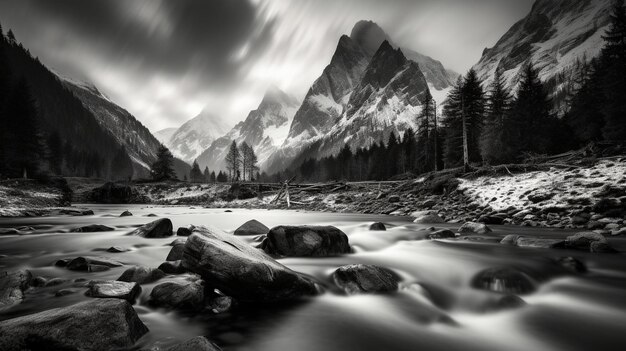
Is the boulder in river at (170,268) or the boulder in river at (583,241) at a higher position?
the boulder in river at (583,241)

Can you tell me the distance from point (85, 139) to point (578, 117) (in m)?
204

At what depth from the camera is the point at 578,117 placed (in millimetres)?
34219

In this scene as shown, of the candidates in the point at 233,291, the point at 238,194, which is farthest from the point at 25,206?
the point at 233,291

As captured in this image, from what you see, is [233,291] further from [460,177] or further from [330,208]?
[330,208]

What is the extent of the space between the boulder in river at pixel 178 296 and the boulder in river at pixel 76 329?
909 mm

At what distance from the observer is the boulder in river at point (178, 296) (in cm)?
421

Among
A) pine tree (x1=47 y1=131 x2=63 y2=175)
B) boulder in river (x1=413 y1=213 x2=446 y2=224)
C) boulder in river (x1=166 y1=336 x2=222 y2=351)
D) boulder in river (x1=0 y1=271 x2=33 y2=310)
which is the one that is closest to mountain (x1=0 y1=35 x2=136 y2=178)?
pine tree (x1=47 y1=131 x2=63 y2=175)

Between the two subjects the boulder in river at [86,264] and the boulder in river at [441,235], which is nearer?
the boulder in river at [86,264]

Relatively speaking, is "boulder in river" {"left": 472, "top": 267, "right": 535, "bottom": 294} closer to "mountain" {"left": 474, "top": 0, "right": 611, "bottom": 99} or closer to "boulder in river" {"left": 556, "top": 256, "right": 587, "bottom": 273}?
"boulder in river" {"left": 556, "top": 256, "right": 587, "bottom": 273}

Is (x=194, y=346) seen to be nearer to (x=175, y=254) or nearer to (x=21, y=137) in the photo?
(x=175, y=254)

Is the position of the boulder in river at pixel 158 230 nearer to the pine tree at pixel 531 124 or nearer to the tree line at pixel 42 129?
the tree line at pixel 42 129

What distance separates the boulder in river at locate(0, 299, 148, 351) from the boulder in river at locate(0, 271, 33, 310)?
223 cm

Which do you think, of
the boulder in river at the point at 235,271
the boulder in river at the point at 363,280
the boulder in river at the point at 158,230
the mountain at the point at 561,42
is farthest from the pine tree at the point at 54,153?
the mountain at the point at 561,42

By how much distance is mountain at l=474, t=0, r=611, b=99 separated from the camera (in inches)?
5241
